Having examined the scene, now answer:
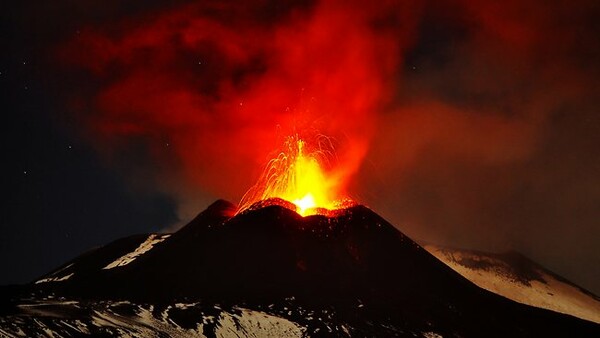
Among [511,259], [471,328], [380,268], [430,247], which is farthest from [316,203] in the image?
[511,259]

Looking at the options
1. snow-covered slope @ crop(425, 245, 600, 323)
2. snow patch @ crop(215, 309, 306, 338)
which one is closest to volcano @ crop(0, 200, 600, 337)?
snow patch @ crop(215, 309, 306, 338)

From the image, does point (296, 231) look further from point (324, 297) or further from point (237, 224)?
point (324, 297)

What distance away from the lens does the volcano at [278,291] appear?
52281 millimetres

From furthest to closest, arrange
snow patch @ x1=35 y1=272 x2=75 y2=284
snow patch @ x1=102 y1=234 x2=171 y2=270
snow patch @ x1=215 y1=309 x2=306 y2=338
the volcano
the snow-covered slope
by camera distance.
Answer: the snow-covered slope → snow patch @ x1=35 y1=272 x2=75 y2=284 → snow patch @ x1=102 y1=234 x2=171 y2=270 → snow patch @ x1=215 y1=309 x2=306 y2=338 → the volcano

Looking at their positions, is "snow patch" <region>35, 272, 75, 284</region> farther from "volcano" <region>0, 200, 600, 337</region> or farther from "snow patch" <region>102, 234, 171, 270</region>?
"snow patch" <region>102, 234, 171, 270</region>

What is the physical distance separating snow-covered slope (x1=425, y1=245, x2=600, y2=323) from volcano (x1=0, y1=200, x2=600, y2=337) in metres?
35.8

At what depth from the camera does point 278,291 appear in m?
69.1

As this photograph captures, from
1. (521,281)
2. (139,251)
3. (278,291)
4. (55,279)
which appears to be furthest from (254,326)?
(521,281)

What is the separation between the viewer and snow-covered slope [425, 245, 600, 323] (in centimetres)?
11444

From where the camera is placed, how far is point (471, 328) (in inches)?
2707

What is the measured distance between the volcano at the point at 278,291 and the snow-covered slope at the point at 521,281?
117 feet

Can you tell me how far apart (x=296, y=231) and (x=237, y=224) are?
8.39 m

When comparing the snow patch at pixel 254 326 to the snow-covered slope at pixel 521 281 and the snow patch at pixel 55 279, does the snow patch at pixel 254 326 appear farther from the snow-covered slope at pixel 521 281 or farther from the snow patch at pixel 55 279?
the snow-covered slope at pixel 521 281

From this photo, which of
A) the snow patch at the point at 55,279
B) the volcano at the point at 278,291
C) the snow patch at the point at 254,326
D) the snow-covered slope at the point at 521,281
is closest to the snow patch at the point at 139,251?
the volcano at the point at 278,291
